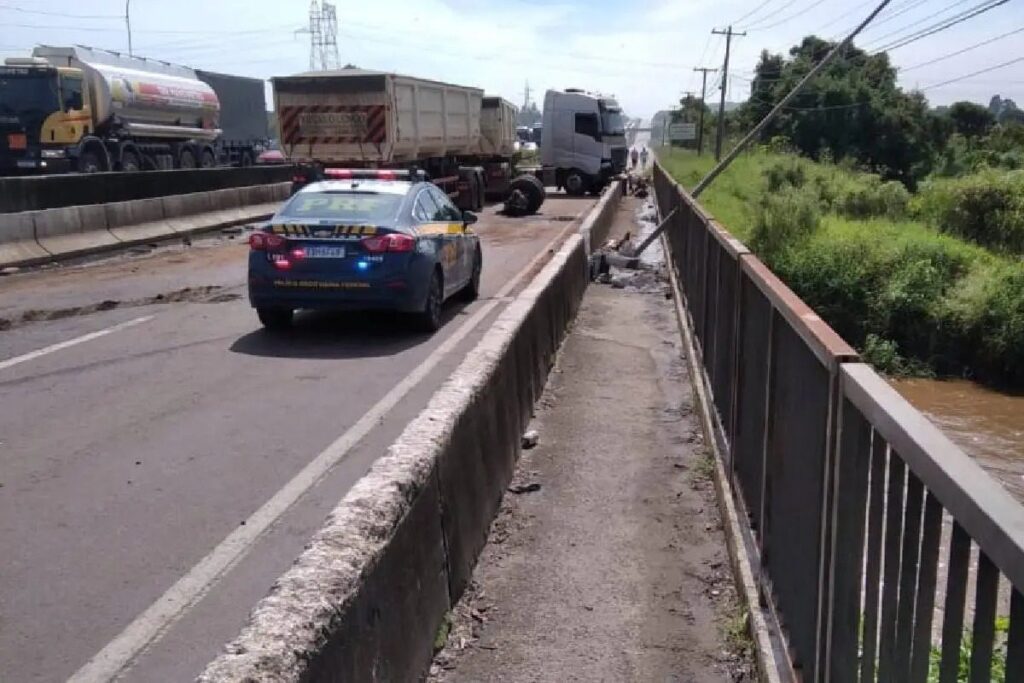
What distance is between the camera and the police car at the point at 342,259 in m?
11.1

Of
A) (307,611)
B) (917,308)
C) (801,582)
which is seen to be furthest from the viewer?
(917,308)

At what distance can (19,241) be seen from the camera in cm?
1719

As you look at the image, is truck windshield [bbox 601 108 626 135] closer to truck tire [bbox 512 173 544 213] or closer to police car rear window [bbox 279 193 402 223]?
truck tire [bbox 512 173 544 213]

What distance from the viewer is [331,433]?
25.3 feet

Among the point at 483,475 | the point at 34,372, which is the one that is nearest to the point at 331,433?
the point at 483,475

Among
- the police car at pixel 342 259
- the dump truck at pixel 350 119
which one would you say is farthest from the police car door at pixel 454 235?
the dump truck at pixel 350 119

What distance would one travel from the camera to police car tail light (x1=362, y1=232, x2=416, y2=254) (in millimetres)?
11188

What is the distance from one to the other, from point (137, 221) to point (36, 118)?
8546mm

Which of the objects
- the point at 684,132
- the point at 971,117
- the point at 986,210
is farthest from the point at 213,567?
the point at 684,132

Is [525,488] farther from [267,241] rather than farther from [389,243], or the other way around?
[267,241]

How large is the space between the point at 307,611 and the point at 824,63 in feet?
49.4

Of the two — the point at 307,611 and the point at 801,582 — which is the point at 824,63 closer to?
the point at 801,582

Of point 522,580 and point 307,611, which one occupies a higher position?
point 307,611

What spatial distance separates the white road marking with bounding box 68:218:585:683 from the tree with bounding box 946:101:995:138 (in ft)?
291
